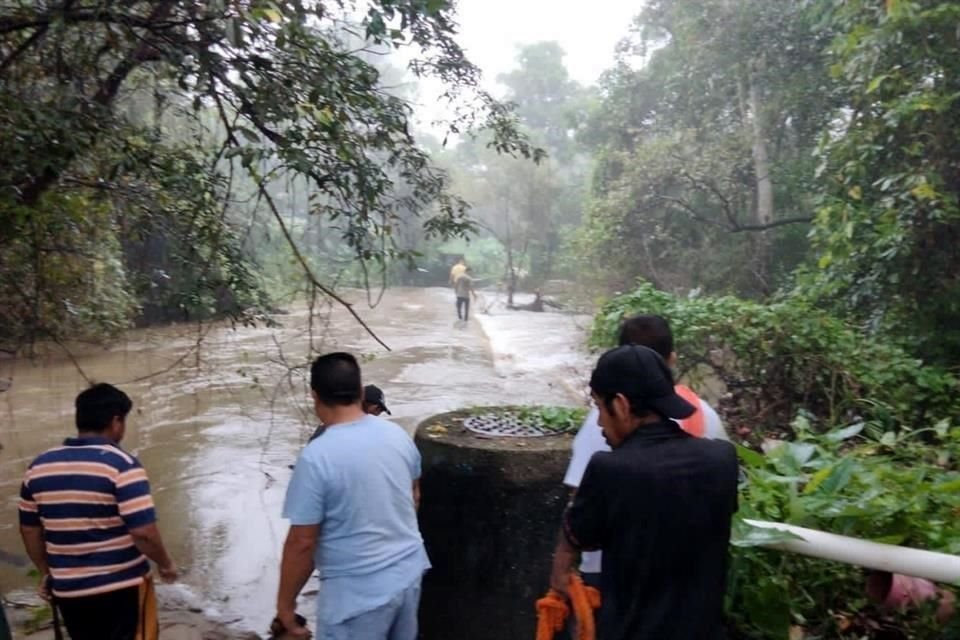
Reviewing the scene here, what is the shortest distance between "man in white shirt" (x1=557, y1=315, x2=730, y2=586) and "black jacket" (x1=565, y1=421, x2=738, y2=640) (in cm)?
39

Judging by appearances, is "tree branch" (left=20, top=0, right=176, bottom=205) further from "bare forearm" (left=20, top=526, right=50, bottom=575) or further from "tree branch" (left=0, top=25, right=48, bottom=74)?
"bare forearm" (left=20, top=526, right=50, bottom=575)

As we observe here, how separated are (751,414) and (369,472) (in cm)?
530

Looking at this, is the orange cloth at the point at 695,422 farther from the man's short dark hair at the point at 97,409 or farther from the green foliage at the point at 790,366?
the green foliage at the point at 790,366

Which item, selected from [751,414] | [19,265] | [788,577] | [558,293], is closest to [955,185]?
[751,414]

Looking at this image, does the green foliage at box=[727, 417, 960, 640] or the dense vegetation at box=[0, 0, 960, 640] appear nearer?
the green foliage at box=[727, 417, 960, 640]

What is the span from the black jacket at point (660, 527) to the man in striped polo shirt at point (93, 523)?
175cm

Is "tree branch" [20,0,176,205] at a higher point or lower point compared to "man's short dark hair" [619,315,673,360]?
higher

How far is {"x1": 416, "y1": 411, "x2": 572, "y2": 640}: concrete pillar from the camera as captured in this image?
3.70m

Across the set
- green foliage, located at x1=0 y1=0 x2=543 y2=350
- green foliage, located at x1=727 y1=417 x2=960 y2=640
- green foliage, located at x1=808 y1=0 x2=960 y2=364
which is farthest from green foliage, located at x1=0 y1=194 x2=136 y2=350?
green foliage, located at x1=808 y1=0 x2=960 y2=364

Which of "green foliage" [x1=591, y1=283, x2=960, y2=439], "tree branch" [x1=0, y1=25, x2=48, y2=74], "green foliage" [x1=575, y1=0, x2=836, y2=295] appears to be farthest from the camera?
"green foliage" [x1=575, y1=0, x2=836, y2=295]

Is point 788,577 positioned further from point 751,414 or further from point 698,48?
point 698,48

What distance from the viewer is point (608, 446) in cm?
265

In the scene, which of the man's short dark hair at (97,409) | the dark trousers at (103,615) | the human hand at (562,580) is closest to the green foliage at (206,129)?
the man's short dark hair at (97,409)

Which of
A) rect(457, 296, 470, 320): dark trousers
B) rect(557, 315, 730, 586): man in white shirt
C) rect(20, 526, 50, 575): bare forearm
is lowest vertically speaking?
rect(457, 296, 470, 320): dark trousers
